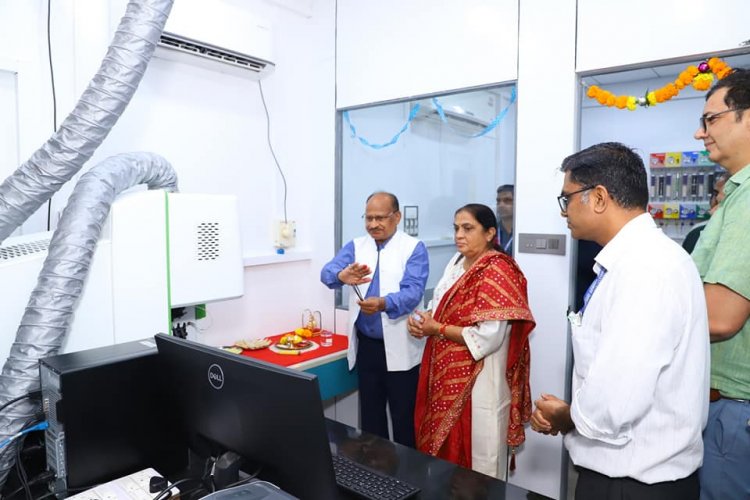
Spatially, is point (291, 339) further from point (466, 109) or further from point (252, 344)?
point (466, 109)

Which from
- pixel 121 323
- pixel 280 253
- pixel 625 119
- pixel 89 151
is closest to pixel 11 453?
pixel 121 323

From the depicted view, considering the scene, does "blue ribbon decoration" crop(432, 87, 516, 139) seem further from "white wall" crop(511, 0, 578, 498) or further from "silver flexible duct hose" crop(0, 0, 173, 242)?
"silver flexible duct hose" crop(0, 0, 173, 242)

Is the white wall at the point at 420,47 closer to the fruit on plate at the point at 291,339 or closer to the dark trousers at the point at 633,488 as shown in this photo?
the fruit on plate at the point at 291,339

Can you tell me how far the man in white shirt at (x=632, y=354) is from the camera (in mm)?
1015

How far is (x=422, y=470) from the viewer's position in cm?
119

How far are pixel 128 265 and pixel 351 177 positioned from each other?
180cm

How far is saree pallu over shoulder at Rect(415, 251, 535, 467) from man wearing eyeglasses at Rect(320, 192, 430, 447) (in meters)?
0.26

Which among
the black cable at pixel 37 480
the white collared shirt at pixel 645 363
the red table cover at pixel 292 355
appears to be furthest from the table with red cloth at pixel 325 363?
the white collared shirt at pixel 645 363

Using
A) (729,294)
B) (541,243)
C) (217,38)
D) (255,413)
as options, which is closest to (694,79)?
(541,243)

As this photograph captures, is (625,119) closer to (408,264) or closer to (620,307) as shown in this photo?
(408,264)

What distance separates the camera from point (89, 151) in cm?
158

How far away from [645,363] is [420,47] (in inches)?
82.7

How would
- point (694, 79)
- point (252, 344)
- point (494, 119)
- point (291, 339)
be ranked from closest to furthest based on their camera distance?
point (694, 79) < point (494, 119) < point (252, 344) < point (291, 339)

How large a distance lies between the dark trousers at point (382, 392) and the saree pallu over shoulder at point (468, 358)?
0.26 m
